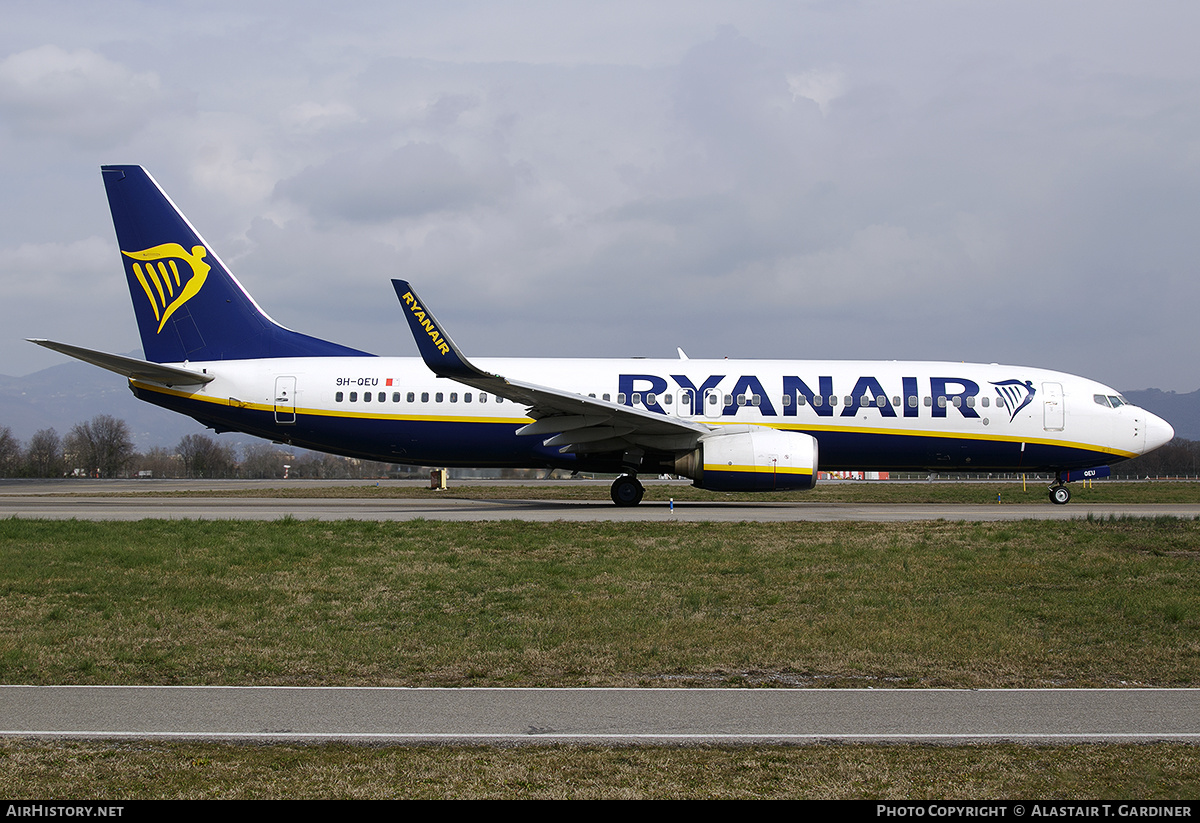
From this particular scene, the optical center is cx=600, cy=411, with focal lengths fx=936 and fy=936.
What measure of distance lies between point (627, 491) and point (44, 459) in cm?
7813

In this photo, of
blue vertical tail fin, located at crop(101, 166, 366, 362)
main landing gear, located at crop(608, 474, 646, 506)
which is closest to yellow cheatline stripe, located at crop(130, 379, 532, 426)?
blue vertical tail fin, located at crop(101, 166, 366, 362)

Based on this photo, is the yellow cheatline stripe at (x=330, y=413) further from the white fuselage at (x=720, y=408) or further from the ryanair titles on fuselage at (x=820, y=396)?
the ryanair titles on fuselage at (x=820, y=396)

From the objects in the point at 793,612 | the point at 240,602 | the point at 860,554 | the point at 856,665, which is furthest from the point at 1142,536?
the point at 240,602

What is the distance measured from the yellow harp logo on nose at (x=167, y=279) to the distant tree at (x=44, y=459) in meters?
54.1

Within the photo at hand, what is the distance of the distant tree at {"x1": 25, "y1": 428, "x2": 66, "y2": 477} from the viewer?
70.1 metres

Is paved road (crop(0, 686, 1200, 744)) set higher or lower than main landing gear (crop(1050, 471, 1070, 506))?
lower

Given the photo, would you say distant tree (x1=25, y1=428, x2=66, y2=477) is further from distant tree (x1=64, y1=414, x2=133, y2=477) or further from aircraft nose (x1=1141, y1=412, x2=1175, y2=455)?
aircraft nose (x1=1141, y1=412, x2=1175, y2=455)

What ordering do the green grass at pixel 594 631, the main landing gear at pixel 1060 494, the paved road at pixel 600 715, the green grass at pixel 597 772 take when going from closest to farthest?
the green grass at pixel 597 772
the green grass at pixel 594 631
the paved road at pixel 600 715
the main landing gear at pixel 1060 494

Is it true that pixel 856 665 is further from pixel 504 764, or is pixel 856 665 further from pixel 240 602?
pixel 240 602

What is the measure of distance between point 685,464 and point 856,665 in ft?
45.4

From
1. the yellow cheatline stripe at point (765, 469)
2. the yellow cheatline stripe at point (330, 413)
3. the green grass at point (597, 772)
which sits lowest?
the green grass at point (597, 772)

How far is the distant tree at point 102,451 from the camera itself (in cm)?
7719

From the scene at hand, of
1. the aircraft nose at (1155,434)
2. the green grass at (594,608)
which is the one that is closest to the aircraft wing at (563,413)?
the green grass at (594,608)

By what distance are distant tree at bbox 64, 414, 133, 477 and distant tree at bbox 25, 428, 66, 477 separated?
1727 mm
